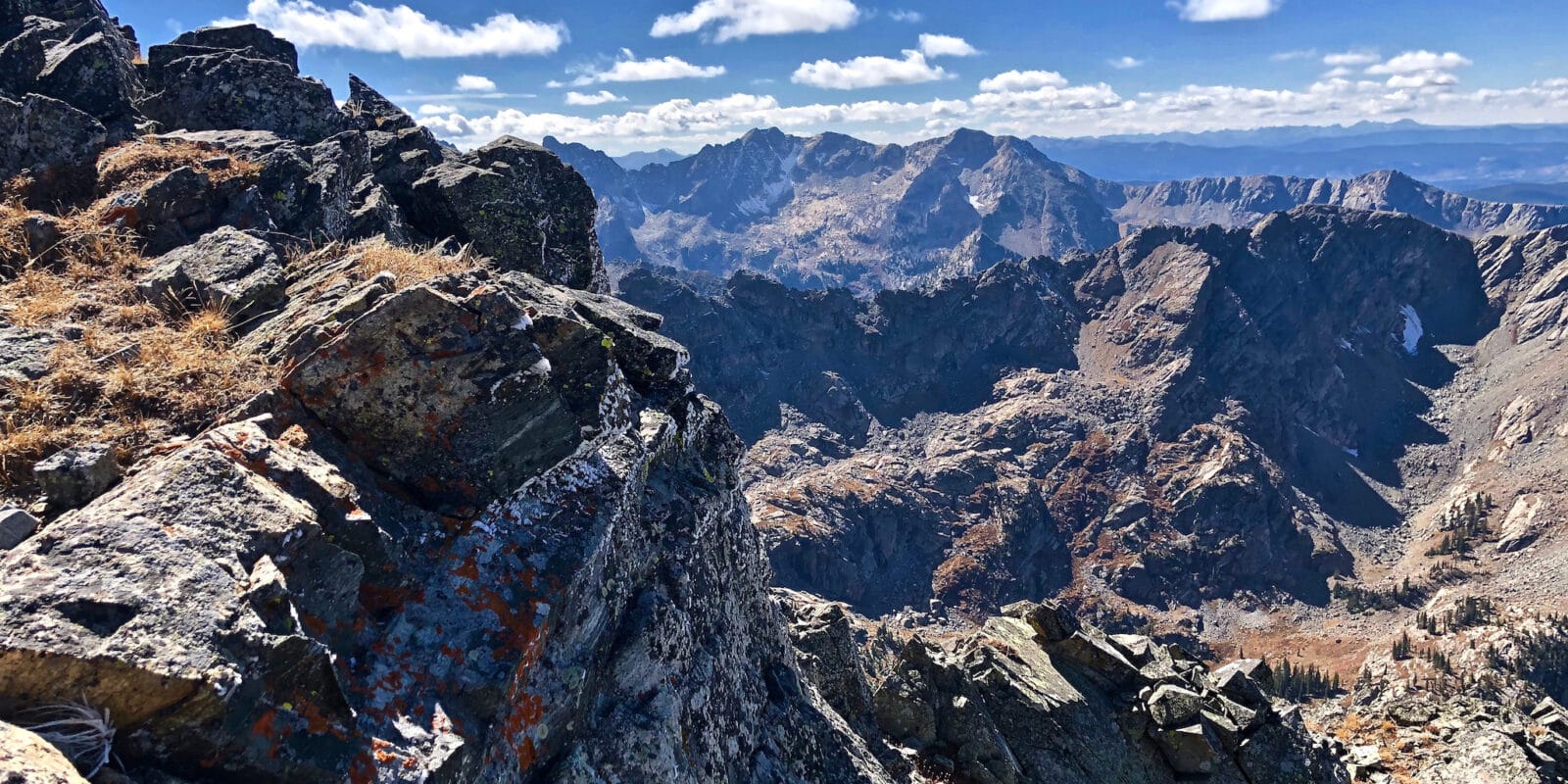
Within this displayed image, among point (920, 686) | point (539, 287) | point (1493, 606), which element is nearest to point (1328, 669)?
point (1493, 606)

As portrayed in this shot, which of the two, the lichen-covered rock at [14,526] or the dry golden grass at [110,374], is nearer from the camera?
the lichen-covered rock at [14,526]

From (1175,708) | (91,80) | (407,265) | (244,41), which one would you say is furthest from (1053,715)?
(244,41)

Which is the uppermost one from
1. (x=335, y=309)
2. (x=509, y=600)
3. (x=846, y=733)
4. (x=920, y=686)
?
(x=335, y=309)

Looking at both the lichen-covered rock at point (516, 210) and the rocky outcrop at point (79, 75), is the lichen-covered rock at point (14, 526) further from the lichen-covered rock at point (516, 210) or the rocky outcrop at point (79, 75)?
the rocky outcrop at point (79, 75)

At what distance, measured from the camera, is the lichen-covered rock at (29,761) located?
5223 millimetres

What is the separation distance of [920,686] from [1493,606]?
17796 cm

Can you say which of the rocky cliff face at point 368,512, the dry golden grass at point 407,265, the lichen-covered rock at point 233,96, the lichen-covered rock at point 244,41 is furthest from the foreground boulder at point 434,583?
the lichen-covered rock at point 244,41

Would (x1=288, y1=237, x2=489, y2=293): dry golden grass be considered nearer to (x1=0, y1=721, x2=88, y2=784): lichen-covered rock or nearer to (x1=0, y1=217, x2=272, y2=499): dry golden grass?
(x1=0, y1=217, x2=272, y2=499): dry golden grass

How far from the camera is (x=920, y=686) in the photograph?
2267 centimetres

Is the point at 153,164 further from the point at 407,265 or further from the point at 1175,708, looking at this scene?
the point at 1175,708

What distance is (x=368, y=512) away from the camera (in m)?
10.1

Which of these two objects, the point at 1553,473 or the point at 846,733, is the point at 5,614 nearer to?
the point at 846,733

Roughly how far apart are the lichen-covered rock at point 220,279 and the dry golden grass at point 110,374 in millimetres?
335

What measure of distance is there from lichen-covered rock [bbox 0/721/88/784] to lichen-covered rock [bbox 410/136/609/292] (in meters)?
15.2
